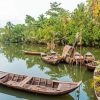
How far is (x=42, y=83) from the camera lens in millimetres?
13742

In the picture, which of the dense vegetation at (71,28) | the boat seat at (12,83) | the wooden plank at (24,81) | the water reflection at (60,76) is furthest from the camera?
the dense vegetation at (71,28)

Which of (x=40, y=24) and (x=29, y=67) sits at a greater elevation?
(x=40, y=24)

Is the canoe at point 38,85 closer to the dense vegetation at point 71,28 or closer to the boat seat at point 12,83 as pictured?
the boat seat at point 12,83

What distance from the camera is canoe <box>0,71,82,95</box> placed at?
11.9 metres

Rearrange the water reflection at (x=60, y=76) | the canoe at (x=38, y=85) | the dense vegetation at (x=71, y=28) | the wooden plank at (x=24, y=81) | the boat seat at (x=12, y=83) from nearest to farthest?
the canoe at (x=38, y=85), the water reflection at (x=60, y=76), the wooden plank at (x=24, y=81), the boat seat at (x=12, y=83), the dense vegetation at (x=71, y=28)

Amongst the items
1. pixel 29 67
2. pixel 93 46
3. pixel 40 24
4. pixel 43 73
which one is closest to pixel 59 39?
pixel 93 46

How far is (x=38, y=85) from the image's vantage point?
1338cm

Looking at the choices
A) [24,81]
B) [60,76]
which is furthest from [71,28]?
[24,81]

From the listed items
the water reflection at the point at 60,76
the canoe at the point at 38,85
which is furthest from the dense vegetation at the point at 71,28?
the canoe at the point at 38,85

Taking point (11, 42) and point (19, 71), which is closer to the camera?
point (19, 71)

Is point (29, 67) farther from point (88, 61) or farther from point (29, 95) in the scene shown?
point (29, 95)

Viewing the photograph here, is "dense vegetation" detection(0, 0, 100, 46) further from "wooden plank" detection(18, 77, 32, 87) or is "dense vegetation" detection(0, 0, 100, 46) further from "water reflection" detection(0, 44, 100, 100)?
"wooden plank" detection(18, 77, 32, 87)

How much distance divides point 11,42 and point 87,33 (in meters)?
28.1

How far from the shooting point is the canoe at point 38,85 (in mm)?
11914
